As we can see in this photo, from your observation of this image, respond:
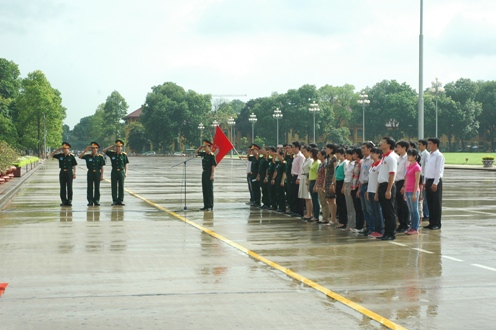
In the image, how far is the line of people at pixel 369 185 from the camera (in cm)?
1431

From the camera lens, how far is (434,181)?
1600 cm

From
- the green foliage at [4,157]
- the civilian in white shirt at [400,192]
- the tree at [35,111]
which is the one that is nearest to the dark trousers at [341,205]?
the civilian in white shirt at [400,192]

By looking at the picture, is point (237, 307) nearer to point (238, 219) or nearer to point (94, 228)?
point (94, 228)

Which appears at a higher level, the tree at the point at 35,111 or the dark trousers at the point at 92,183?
the tree at the point at 35,111

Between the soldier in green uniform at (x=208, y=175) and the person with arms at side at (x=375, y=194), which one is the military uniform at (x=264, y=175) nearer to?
the soldier in green uniform at (x=208, y=175)

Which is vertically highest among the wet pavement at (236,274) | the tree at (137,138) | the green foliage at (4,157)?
the tree at (137,138)

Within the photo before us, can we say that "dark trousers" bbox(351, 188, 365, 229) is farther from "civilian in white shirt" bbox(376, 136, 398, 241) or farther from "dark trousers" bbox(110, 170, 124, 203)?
"dark trousers" bbox(110, 170, 124, 203)

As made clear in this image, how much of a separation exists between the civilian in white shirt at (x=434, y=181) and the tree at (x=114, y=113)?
166m

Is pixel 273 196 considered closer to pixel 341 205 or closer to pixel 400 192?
pixel 341 205

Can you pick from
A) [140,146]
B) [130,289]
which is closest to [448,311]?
[130,289]

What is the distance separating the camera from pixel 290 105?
145125mm

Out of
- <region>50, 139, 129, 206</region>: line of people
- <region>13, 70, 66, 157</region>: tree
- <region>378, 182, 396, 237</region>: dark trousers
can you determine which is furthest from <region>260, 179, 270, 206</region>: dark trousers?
<region>13, 70, 66, 157</region>: tree

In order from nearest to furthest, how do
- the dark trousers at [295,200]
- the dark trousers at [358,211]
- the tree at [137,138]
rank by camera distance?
the dark trousers at [358,211] < the dark trousers at [295,200] < the tree at [137,138]

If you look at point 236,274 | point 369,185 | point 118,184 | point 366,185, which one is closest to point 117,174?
point 118,184
